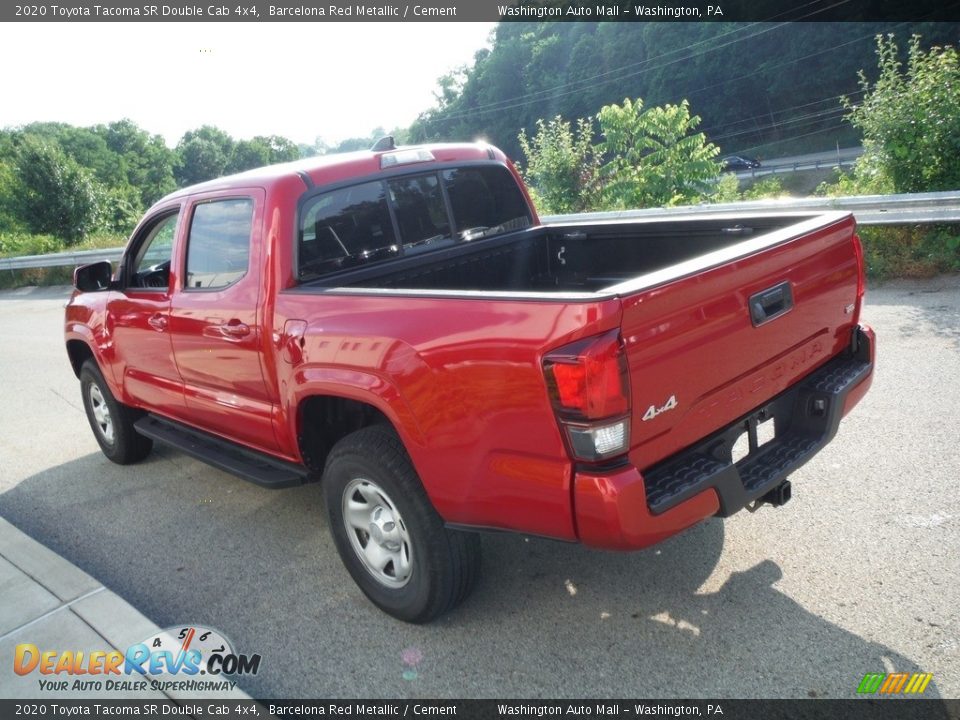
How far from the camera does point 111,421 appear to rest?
5.66 meters

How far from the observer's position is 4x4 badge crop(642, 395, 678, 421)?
2.56 m

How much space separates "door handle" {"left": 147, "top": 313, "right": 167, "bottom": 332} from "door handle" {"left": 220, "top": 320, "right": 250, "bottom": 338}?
735 millimetres

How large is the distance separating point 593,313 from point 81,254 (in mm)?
19494

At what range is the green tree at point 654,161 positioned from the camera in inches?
510

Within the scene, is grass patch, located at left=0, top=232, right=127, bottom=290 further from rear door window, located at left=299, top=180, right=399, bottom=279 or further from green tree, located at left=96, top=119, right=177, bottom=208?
green tree, located at left=96, top=119, right=177, bottom=208

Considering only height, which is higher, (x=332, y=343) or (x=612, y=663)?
(x=332, y=343)

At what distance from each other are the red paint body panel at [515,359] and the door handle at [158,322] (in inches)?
25.2

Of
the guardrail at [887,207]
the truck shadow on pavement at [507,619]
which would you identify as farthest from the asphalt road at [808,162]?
the truck shadow on pavement at [507,619]

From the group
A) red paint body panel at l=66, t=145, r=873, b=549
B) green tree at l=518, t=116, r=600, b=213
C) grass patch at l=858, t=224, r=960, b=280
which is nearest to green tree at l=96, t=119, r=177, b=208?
green tree at l=518, t=116, r=600, b=213

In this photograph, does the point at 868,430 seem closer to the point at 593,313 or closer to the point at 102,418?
the point at 593,313

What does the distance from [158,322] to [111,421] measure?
1.49 m

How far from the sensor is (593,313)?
240 centimetres

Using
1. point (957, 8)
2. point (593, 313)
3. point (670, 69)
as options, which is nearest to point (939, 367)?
point (593, 313)

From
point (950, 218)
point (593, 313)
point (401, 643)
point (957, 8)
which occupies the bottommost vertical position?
point (401, 643)
